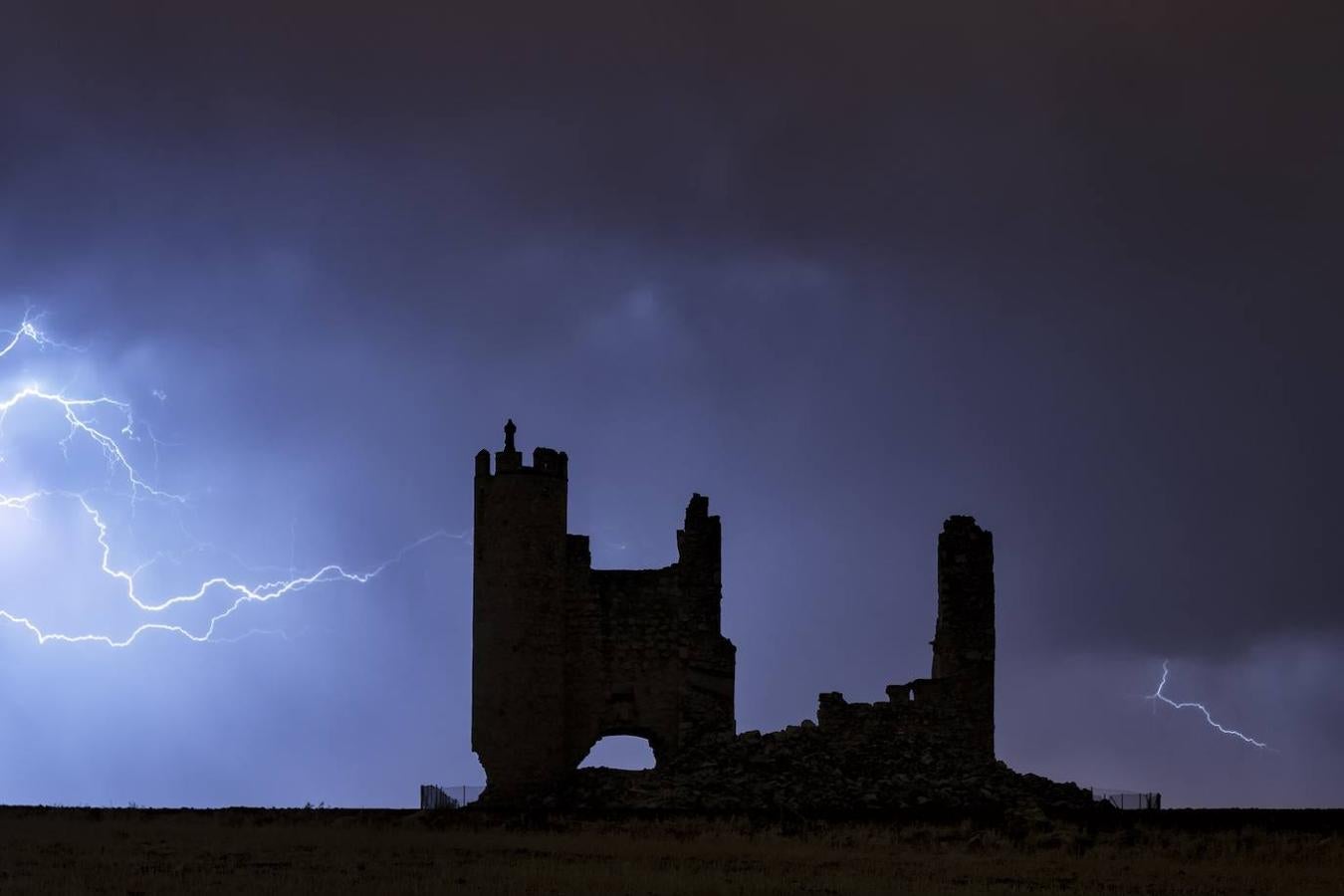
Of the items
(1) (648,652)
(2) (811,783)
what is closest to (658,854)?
(2) (811,783)

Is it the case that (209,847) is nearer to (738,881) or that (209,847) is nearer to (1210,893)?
(738,881)

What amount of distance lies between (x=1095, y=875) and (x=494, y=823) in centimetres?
1054

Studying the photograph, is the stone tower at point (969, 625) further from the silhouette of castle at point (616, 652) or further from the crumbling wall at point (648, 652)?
the crumbling wall at point (648, 652)

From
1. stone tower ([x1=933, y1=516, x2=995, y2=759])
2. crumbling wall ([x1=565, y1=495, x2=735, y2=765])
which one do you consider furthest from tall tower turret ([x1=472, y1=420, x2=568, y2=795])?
stone tower ([x1=933, y1=516, x2=995, y2=759])

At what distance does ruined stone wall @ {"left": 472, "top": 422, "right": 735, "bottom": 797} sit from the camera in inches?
1458

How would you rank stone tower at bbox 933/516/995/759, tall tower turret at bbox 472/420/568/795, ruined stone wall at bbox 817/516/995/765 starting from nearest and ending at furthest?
tall tower turret at bbox 472/420/568/795
ruined stone wall at bbox 817/516/995/765
stone tower at bbox 933/516/995/759

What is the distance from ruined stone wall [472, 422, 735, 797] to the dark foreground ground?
10.9 ft

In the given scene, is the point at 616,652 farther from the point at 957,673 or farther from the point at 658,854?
the point at 658,854

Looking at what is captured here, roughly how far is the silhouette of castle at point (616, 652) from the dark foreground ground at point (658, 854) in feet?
11.6

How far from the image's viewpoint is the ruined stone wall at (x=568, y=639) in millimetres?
37031

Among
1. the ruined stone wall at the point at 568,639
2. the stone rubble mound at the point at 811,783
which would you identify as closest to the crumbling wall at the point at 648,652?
the ruined stone wall at the point at 568,639

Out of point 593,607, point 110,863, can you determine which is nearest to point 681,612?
point 593,607

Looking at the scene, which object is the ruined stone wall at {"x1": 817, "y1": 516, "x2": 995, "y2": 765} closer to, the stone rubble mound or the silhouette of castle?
the silhouette of castle

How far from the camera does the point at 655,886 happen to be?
23188 millimetres
